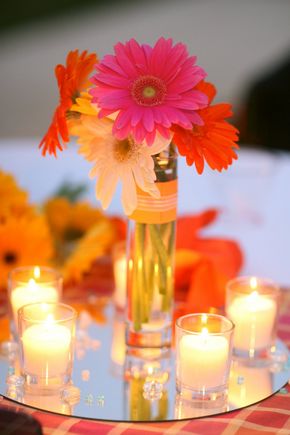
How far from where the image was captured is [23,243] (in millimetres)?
1656

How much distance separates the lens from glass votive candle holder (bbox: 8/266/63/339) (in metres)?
1.41

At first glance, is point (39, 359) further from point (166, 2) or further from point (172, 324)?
point (166, 2)

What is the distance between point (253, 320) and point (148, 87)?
0.43 meters

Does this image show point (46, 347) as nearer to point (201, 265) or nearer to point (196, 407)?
point (196, 407)

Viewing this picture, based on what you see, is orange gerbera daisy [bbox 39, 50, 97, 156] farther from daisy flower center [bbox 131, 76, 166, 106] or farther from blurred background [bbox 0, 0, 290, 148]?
blurred background [bbox 0, 0, 290, 148]

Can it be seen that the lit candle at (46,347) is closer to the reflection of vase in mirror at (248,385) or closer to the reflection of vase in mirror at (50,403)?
the reflection of vase in mirror at (50,403)

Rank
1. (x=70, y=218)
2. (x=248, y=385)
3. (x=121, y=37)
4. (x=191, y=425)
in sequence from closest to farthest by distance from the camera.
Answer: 1. (x=191, y=425)
2. (x=248, y=385)
3. (x=70, y=218)
4. (x=121, y=37)

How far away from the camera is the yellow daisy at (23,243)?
5.39 ft

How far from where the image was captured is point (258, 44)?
8.18m

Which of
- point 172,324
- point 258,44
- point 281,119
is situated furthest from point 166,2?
point 172,324

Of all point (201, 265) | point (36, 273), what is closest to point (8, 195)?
point (36, 273)

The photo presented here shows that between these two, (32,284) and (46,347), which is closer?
(46,347)

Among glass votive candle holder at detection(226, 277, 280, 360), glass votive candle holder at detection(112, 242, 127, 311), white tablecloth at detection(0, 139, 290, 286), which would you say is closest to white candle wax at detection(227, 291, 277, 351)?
glass votive candle holder at detection(226, 277, 280, 360)

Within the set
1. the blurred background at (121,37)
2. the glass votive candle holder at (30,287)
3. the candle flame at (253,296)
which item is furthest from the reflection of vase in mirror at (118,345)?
the blurred background at (121,37)
